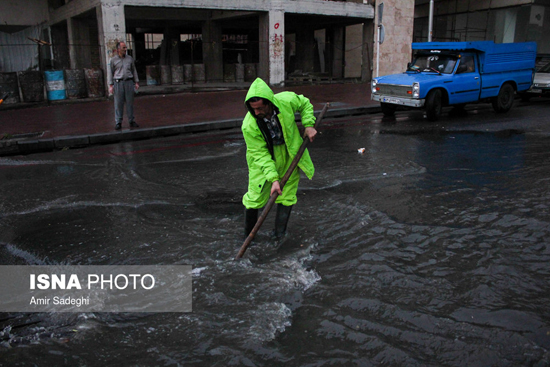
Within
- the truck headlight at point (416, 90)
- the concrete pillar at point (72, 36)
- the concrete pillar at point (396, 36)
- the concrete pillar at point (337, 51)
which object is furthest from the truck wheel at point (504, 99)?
the concrete pillar at point (72, 36)

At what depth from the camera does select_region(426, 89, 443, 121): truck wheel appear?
11906 millimetres

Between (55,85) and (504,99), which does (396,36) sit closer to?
(504,99)

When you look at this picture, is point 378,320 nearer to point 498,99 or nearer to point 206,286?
point 206,286

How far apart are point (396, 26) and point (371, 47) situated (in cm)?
157

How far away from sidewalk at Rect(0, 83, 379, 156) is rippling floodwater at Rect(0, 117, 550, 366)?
200 centimetres

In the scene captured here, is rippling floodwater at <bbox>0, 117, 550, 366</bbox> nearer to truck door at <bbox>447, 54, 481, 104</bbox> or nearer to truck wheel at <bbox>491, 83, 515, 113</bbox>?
truck door at <bbox>447, 54, 481, 104</bbox>

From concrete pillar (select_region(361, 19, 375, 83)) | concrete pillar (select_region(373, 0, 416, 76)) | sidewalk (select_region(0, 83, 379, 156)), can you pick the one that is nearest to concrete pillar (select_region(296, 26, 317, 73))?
concrete pillar (select_region(361, 19, 375, 83))

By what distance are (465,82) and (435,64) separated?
885 millimetres

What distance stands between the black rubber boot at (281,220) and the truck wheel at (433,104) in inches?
333

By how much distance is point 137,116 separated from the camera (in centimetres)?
1277

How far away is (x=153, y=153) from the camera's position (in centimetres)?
871

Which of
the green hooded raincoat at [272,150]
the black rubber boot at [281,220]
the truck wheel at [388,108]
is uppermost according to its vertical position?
the green hooded raincoat at [272,150]

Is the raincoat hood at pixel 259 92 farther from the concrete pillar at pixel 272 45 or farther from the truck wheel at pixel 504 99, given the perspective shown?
the concrete pillar at pixel 272 45

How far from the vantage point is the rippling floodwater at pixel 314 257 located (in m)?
3.02
